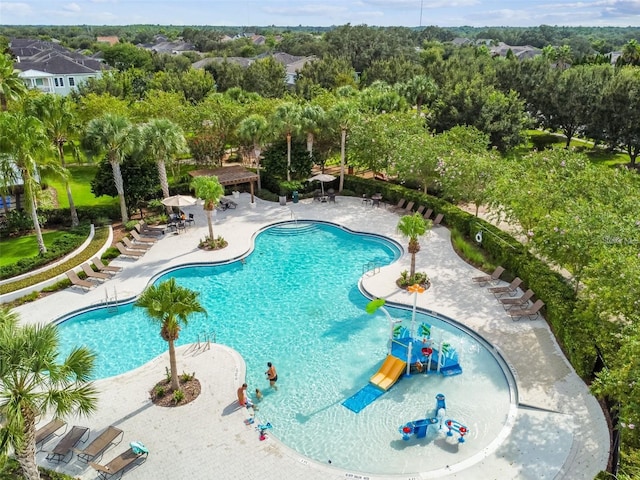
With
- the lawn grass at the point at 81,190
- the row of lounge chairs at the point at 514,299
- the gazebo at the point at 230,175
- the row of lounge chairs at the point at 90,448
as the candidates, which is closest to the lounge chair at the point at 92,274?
the lawn grass at the point at 81,190

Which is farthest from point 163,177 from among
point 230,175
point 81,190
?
point 81,190

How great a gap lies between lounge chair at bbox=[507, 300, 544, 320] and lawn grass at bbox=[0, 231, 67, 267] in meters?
25.0

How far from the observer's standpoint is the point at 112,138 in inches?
1119

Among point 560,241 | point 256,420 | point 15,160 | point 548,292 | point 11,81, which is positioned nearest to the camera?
point 256,420

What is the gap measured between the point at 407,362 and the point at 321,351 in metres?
3.63

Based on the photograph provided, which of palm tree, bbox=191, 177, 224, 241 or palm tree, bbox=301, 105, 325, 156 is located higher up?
palm tree, bbox=301, 105, 325, 156

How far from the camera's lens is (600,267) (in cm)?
1611

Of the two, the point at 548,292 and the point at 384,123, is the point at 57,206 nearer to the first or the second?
the point at 384,123

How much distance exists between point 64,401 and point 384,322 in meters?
14.2

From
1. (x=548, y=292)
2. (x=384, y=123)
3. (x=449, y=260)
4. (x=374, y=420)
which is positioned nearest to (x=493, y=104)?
(x=384, y=123)

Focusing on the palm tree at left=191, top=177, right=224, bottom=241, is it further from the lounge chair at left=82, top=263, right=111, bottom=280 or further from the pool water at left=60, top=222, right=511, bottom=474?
the lounge chair at left=82, top=263, right=111, bottom=280

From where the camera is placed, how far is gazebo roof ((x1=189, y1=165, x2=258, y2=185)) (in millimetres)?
35781

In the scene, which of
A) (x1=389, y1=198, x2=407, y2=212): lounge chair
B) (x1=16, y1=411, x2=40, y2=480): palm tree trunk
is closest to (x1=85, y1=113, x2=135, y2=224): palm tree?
(x1=389, y1=198, x2=407, y2=212): lounge chair

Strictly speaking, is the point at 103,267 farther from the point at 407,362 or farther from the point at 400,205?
the point at 400,205
